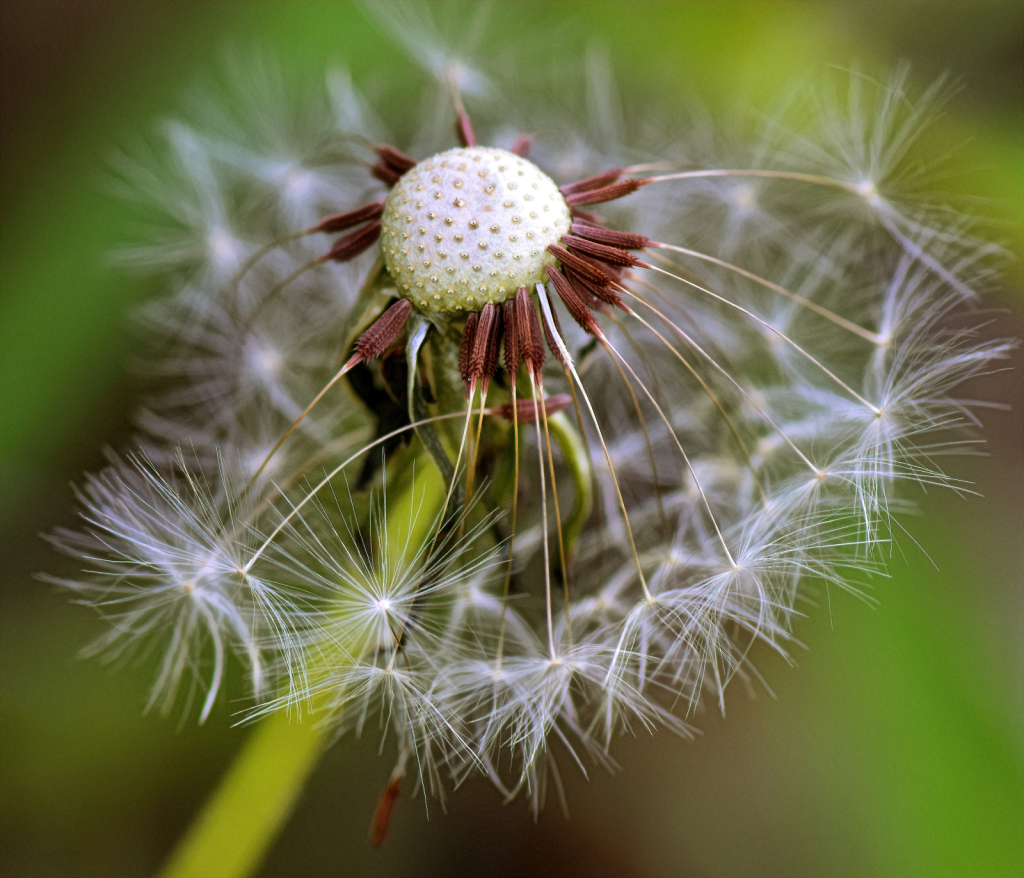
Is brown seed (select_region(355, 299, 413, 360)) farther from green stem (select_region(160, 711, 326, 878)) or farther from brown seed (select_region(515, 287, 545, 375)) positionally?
green stem (select_region(160, 711, 326, 878))

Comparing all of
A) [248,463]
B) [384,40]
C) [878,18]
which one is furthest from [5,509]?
[878,18]

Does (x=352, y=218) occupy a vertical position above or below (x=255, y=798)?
above

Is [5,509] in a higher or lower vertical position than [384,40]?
lower

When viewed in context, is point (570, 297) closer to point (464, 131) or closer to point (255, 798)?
point (464, 131)

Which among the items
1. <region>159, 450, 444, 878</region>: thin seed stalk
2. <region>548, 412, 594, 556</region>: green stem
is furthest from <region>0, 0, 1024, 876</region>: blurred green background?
<region>548, 412, 594, 556</region>: green stem

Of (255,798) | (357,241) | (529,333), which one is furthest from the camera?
(255,798)

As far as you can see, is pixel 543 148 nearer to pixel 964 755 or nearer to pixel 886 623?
pixel 886 623

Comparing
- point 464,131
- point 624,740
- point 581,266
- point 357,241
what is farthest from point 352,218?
point 624,740
